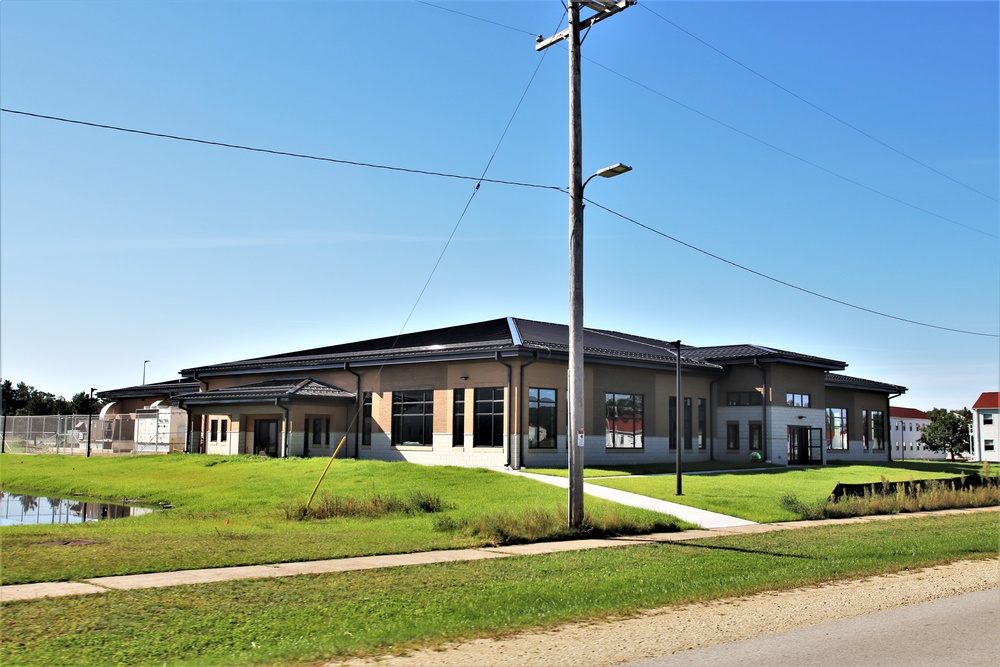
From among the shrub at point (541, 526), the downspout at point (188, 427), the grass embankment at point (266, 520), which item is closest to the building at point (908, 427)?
the downspout at point (188, 427)

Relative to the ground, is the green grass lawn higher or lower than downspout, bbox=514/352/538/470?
lower

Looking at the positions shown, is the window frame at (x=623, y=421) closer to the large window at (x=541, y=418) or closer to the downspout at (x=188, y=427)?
the large window at (x=541, y=418)

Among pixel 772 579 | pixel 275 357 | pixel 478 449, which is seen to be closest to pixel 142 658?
pixel 772 579

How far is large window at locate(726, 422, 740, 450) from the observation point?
43000 millimetres

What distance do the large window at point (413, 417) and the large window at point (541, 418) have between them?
4.81 m

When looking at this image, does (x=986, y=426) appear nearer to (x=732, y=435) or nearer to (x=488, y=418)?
(x=732, y=435)

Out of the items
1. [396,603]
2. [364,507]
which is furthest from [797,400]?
[396,603]

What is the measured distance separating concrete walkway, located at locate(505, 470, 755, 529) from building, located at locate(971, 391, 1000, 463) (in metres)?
78.6

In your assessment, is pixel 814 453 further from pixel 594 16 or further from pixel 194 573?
pixel 194 573

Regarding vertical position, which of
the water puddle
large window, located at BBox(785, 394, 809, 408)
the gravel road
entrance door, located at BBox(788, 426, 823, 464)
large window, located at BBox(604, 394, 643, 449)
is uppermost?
large window, located at BBox(785, 394, 809, 408)

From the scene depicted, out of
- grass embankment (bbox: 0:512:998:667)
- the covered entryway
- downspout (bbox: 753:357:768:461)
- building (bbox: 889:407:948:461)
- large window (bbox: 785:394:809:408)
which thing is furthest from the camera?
building (bbox: 889:407:948:461)

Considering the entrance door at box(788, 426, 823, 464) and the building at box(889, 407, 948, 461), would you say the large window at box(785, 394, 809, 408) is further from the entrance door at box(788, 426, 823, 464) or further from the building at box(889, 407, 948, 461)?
the building at box(889, 407, 948, 461)

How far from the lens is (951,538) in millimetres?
17109

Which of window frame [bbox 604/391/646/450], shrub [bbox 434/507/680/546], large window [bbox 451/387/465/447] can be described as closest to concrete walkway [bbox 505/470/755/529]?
shrub [bbox 434/507/680/546]
